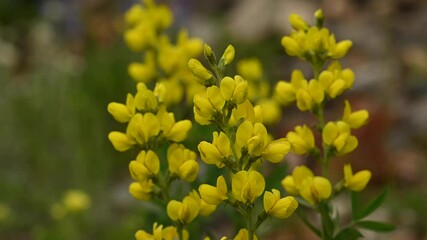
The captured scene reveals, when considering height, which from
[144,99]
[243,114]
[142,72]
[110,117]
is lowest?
[243,114]

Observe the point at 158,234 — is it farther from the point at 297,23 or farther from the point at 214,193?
the point at 297,23

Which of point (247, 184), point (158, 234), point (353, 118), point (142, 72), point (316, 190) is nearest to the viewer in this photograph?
point (247, 184)

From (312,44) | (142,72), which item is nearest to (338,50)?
(312,44)

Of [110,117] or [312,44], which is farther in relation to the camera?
[110,117]

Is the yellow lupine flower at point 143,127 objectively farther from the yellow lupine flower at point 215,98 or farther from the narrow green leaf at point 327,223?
the narrow green leaf at point 327,223

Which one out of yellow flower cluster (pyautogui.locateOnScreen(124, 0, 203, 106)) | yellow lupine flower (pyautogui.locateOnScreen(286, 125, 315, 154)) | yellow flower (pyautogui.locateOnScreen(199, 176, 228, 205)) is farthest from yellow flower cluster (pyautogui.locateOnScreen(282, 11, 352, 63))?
yellow flower cluster (pyautogui.locateOnScreen(124, 0, 203, 106))

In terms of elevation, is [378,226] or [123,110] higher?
[123,110]

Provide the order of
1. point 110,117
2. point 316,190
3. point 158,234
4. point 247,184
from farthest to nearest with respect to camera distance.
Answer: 1. point 110,117
2. point 316,190
3. point 158,234
4. point 247,184
